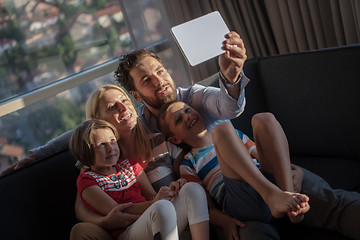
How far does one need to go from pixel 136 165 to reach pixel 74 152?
25cm

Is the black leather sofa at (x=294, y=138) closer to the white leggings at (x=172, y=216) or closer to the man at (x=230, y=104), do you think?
the man at (x=230, y=104)

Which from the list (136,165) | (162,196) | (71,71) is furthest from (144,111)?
(71,71)

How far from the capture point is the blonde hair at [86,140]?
1.75 metres

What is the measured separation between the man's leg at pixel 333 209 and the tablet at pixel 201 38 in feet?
1.99

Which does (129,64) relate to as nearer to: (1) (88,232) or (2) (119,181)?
(2) (119,181)

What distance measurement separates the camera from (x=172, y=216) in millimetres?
1522

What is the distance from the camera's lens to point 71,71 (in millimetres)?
3104

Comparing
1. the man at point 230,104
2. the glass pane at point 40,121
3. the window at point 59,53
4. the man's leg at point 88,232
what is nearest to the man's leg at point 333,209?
the man at point 230,104

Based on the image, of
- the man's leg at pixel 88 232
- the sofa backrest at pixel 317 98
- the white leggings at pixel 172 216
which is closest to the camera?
the white leggings at pixel 172 216

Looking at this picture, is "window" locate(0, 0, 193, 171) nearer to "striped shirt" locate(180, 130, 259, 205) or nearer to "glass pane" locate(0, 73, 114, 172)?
"glass pane" locate(0, 73, 114, 172)

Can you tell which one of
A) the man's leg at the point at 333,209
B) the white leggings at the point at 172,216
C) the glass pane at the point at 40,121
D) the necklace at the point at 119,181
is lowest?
the man's leg at the point at 333,209

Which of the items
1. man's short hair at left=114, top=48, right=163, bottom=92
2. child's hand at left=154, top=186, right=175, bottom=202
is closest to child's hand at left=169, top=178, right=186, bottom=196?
child's hand at left=154, top=186, right=175, bottom=202

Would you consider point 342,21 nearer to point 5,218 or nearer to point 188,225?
point 188,225

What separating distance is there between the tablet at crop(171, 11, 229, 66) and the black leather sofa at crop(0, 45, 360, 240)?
1.68 feet
